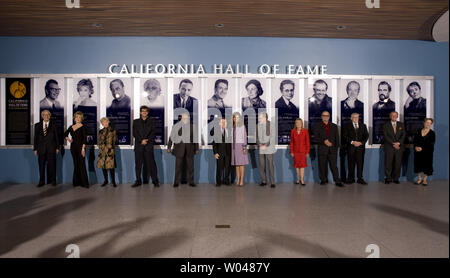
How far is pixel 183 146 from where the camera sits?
301 inches

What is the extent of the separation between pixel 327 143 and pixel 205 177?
10.9ft

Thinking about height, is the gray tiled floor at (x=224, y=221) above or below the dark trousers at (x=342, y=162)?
below

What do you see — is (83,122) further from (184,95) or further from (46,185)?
(184,95)

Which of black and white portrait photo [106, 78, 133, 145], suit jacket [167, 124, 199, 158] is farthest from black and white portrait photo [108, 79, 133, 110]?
suit jacket [167, 124, 199, 158]

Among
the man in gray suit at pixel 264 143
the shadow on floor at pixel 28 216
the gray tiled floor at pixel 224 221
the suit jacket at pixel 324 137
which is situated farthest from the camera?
the suit jacket at pixel 324 137

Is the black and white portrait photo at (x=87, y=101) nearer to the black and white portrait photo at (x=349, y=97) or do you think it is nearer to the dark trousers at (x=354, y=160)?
the black and white portrait photo at (x=349, y=97)

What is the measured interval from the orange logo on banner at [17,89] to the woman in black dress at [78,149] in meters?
1.73

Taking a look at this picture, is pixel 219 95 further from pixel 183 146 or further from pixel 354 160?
pixel 354 160

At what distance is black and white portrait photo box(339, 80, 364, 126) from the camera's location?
8.40 metres

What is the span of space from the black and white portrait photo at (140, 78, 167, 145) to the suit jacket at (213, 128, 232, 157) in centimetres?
163

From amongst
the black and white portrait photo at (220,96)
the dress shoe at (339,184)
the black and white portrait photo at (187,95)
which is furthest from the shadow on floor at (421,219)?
the black and white portrait photo at (187,95)

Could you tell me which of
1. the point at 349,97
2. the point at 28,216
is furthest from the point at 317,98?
the point at 28,216

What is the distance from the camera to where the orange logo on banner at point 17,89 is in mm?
7949

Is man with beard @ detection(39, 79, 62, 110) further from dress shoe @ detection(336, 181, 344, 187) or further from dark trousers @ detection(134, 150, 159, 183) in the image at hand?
dress shoe @ detection(336, 181, 344, 187)
